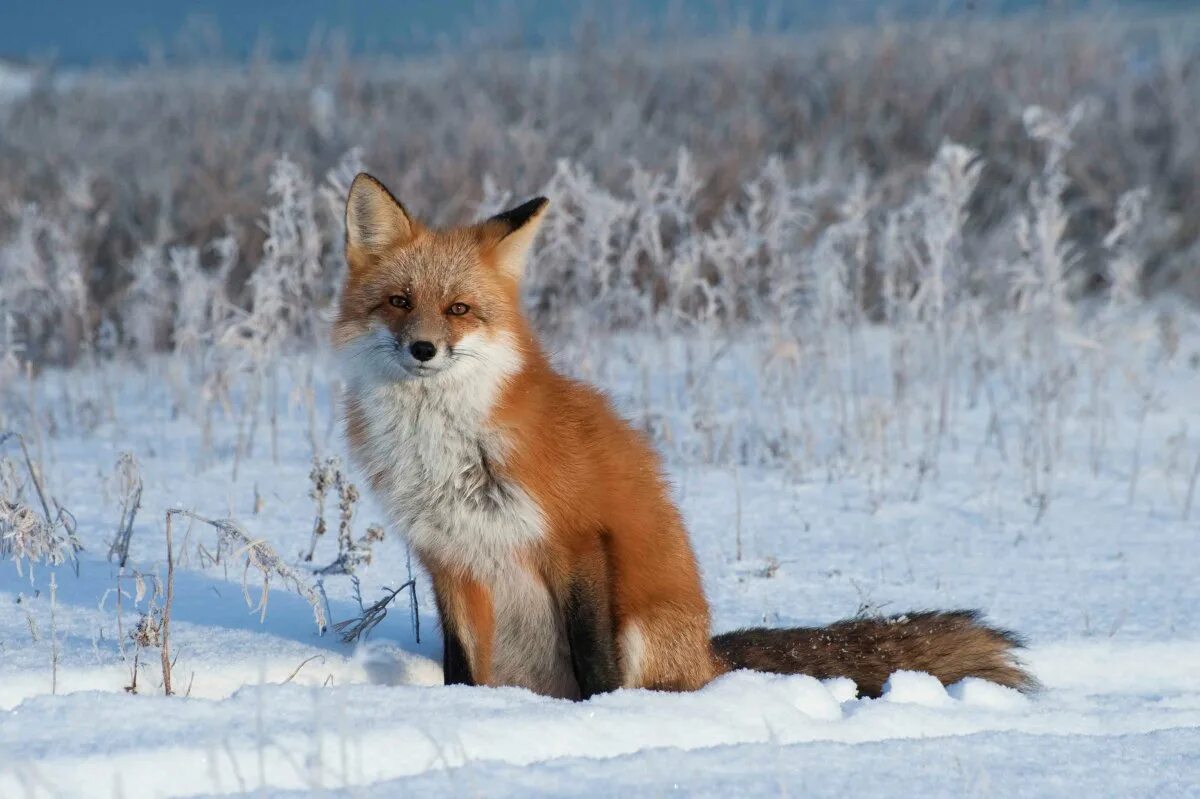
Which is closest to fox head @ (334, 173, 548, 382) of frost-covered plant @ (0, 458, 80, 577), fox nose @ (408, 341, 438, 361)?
fox nose @ (408, 341, 438, 361)

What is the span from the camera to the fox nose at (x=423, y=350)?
12.3 ft

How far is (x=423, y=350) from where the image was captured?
12.3 ft

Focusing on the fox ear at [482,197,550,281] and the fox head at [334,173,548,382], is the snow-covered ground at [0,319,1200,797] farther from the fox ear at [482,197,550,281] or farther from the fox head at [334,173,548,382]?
the fox ear at [482,197,550,281]

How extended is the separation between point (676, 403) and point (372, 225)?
409 cm

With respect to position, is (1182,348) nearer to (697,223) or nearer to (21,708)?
(697,223)

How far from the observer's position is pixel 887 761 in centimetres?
295

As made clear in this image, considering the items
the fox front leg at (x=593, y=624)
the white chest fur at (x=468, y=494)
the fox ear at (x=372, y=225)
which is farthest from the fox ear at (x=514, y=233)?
the fox front leg at (x=593, y=624)

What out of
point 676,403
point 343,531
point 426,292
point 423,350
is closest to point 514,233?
point 426,292

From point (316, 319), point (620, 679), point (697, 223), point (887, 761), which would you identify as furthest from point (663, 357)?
point (887, 761)

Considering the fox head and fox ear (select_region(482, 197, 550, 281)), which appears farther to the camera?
fox ear (select_region(482, 197, 550, 281))

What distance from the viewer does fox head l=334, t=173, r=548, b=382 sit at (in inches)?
151

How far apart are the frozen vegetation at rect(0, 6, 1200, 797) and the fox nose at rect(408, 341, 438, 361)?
0.66 m

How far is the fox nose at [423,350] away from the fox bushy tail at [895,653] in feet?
3.97

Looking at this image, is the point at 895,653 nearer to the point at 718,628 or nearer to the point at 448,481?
the point at 718,628
